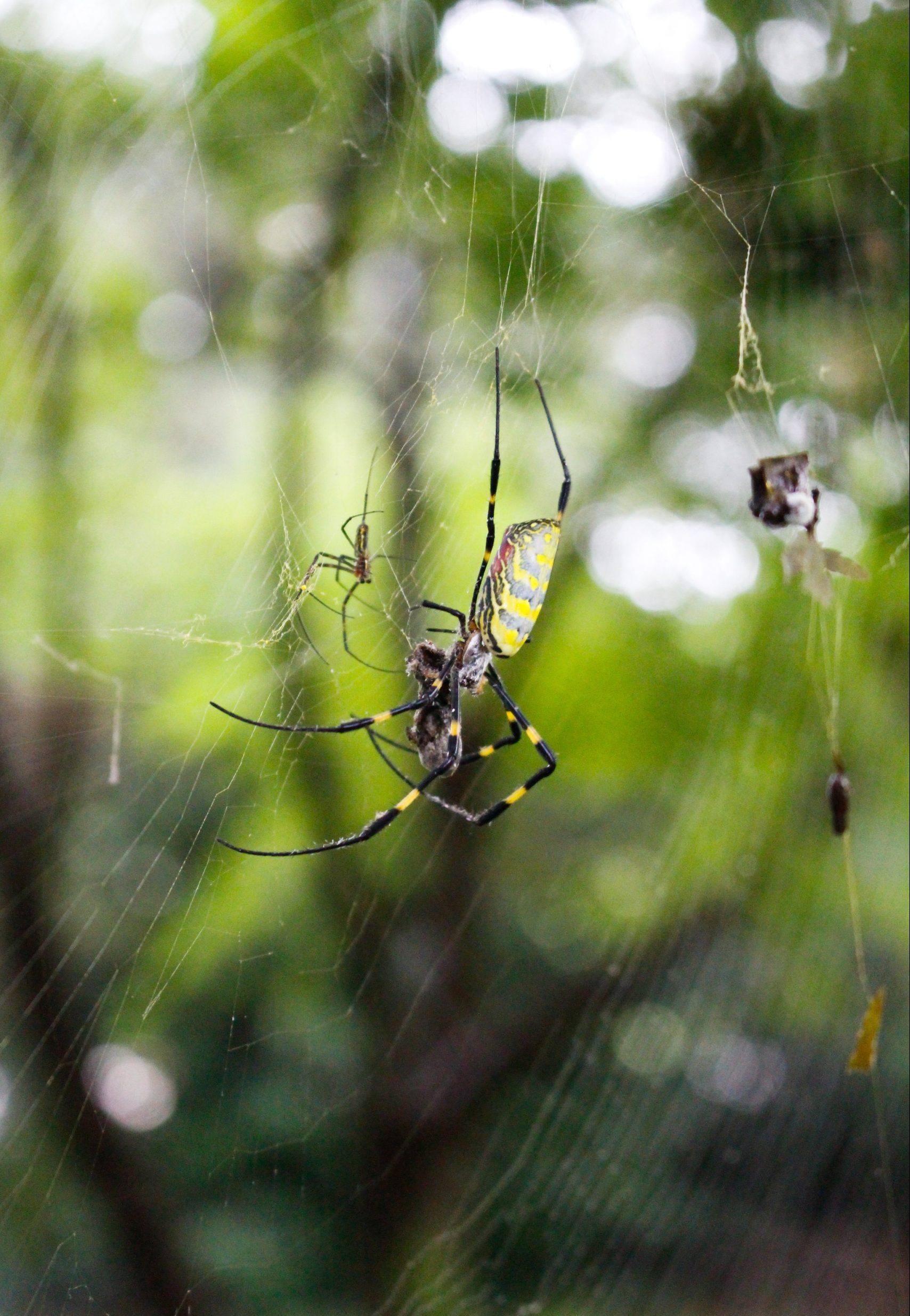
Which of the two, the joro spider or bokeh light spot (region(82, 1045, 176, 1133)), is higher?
the joro spider

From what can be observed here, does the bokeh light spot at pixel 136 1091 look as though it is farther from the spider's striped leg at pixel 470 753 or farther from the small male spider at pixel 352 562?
the small male spider at pixel 352 562

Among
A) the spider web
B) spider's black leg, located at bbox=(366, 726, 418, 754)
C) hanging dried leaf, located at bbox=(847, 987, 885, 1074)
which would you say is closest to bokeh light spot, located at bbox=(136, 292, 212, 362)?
the spider web

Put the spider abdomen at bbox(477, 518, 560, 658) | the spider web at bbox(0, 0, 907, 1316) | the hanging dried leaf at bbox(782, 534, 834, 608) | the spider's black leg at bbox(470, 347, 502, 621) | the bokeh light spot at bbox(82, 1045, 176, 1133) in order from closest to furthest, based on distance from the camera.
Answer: the hanging dried leaf at bbox(782, 534, 834, 608)
the spider abdomen at bbox(477, 518, 560, 658)
the spider's black leg at bbox(470, 347, 502, 621)
the spider web at bbox(0, 0, 907, 1316)
the bokeh light spot at bbox(82, 1045, 176, 1133)

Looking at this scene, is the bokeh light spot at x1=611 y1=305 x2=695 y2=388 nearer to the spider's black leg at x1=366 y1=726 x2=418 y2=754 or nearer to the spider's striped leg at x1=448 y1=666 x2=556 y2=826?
the spider's striped leg at x1=448 y1=666 x2=556 y2=826

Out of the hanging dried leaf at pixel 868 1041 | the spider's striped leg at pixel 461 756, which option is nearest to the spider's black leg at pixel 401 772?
the spider's striped leg at pixel 461 756

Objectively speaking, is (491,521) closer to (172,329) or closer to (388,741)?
(388,741)

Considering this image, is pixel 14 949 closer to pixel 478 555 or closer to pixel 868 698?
pixel 478 555

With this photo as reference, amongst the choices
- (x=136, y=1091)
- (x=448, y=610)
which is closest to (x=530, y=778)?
(x=448, y=610)
